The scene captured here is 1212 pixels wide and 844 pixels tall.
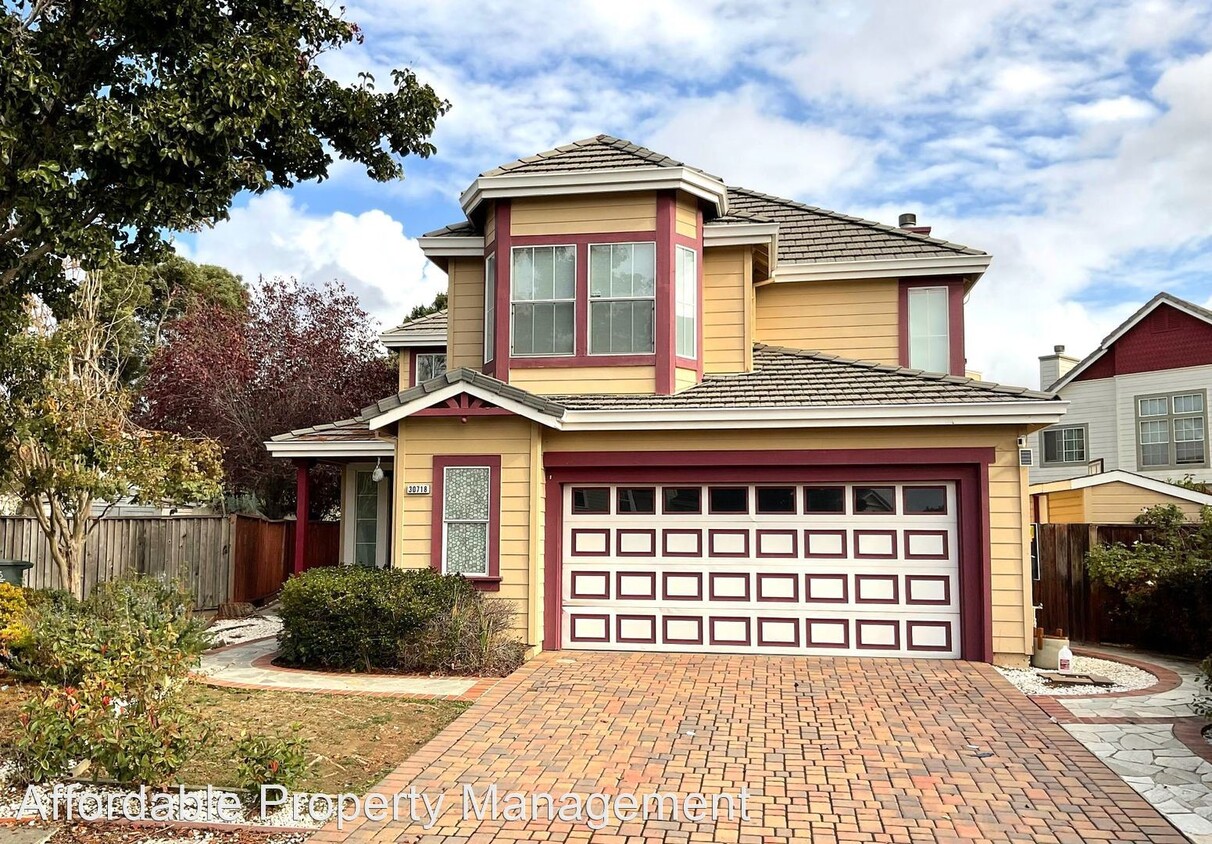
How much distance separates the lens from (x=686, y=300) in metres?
12.7

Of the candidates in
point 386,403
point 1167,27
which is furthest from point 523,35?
point 1167,27

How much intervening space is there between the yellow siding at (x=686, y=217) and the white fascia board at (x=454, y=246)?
118 inches

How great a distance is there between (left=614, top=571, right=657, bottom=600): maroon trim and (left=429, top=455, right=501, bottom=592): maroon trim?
5.13ft

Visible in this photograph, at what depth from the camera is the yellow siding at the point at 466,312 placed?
45.1 feet


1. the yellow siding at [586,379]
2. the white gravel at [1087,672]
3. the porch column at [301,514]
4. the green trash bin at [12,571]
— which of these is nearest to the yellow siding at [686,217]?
the yellow siding at [586,379]

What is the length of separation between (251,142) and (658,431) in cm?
588

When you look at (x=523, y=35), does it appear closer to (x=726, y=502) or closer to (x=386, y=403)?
(x=386, y=403)

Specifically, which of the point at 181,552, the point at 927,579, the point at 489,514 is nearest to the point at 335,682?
the point at 489,514

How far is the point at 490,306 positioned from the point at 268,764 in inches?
322

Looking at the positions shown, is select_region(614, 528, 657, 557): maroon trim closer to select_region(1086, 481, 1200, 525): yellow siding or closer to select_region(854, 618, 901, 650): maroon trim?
select_region(854, 618, 901, 650): maroon trim

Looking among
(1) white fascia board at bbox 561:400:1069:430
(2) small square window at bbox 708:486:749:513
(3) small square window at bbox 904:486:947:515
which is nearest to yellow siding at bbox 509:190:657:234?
(1) white fascia board at bbox 561:400:1069:430

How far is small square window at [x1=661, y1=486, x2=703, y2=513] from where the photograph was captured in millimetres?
11953

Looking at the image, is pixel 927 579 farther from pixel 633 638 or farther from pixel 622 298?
pixel 622 298

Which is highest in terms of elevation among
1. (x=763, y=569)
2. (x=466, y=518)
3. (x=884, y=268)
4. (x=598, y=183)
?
(x=598, y=183)
